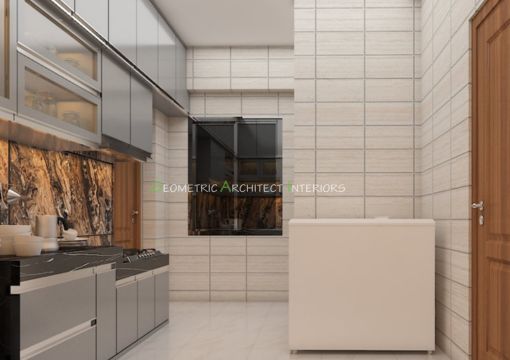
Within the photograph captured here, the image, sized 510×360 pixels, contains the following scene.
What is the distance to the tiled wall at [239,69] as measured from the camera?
24.6 ft

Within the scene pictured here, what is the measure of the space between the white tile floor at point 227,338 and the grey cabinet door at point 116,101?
1672 mm

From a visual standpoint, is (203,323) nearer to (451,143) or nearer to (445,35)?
(451,143)

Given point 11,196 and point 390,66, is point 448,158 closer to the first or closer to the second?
point 390,66

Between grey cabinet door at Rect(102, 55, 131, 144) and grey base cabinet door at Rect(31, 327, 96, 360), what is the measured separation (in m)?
1.56

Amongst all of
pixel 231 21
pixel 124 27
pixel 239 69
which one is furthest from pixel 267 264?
pixel 124 27

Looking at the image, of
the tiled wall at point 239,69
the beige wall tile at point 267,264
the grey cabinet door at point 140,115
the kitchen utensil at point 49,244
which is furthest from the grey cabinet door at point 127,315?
the tiled wall at point 239,69

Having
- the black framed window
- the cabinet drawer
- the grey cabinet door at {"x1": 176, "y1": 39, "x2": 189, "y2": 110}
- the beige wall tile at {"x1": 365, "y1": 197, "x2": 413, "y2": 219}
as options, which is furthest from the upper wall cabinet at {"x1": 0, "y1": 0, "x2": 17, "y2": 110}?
the black framed window

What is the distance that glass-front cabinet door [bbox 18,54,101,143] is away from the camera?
3.40 meters

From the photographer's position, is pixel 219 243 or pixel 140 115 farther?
pixel 219 243

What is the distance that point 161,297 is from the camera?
5.67 m

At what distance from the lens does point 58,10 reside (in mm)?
3811

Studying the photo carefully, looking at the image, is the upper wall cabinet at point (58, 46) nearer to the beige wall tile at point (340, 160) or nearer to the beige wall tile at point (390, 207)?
the beige wall tile at point (340, 160)

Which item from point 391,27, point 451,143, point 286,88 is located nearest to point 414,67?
point 391,27

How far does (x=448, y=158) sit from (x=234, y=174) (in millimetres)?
3776
